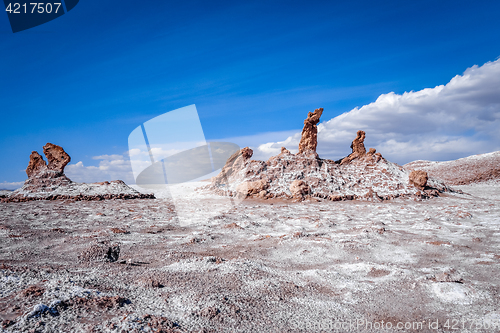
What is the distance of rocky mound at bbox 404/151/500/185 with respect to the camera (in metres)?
30.5

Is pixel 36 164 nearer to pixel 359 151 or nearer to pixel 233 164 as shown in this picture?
pixel 233 164

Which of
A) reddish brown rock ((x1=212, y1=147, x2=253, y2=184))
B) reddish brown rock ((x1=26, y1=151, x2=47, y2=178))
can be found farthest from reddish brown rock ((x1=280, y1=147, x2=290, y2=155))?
reddish brown rock ((x1=26, y1=151, x2=47, y2=178))

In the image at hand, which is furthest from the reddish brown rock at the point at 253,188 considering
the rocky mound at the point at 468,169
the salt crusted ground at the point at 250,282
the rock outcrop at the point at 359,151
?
the rocky mound at the point at 468,169

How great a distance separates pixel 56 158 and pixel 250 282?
23492 mm

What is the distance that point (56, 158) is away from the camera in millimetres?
21109

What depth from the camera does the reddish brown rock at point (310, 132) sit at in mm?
19406

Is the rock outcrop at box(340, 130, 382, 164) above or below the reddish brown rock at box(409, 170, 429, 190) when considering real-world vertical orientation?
above

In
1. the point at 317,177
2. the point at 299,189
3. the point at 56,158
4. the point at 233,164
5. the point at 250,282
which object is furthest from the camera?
the point at 233,164

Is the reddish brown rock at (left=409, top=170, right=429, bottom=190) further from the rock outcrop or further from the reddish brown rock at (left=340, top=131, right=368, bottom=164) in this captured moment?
the reddish brown rock at (left=340, top=131, right=368, bottom=164)

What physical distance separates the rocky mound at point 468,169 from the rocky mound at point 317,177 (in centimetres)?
1685

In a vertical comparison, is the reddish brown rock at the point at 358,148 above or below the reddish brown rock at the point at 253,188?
above

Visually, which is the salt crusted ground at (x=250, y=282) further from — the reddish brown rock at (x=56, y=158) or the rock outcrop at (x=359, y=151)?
the reddish brown rock at (x=56, y=158)

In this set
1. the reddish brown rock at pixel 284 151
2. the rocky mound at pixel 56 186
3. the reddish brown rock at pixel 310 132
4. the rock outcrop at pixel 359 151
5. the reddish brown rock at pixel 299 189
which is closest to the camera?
the reddish brown rock at pixel 299 189

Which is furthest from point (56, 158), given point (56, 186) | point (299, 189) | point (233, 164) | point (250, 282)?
point (250, 282)
